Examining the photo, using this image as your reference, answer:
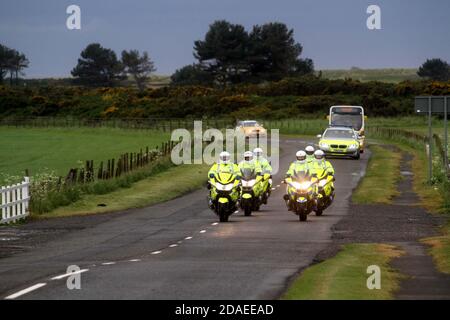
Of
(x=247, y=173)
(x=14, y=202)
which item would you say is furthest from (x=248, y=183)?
(x=14, y=202)

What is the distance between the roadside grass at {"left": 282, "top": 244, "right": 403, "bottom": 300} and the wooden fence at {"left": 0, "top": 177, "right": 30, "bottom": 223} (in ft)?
37.1

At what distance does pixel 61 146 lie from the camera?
268ft

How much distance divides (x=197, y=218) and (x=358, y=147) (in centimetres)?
2844

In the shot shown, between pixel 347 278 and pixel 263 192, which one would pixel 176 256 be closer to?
pixel 347 278

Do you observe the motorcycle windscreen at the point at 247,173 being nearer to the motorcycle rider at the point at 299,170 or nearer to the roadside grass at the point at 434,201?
the motorcycle rider at the point at 299,170

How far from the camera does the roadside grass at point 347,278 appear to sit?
1533 cm

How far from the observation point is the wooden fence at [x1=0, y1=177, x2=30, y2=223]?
30062 mm

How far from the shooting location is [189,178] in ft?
152

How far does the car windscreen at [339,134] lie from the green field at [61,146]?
12.9 metres

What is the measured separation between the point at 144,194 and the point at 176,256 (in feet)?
Answer: 61.4

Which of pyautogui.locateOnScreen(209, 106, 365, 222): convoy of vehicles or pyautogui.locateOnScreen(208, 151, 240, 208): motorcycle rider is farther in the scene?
pyautogui.locateOnScreen(208, 151, 240, 208): motorcycle rider

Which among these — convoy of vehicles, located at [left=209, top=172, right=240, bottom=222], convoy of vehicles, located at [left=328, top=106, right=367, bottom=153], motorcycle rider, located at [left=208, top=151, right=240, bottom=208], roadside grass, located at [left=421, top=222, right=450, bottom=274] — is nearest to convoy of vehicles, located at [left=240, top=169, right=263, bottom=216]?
motorcycle rider, located at [left=208, top=151, right=240, bottom=208]

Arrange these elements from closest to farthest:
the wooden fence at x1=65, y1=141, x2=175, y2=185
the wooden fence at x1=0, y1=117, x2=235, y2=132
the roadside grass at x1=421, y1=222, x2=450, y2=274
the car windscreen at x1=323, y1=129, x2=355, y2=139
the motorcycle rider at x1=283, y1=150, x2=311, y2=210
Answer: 1. the roadside grass at x1=421, y1=222, x2=450, y2=274
2. the motorcycle rider at x1=283, y1=150, x2=311, y2=210
3. the wooden fence at x1=65, y1=141, x2=175, y2=185
4. the car windscreen at x1=323, y1=129, x2=355, y2=139
5. the wooden fence at x1=0, y1=117, x2=235, y2=132

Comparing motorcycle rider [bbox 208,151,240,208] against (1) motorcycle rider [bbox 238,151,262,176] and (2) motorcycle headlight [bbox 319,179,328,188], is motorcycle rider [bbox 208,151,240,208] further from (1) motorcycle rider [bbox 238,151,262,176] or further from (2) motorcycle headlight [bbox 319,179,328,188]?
(2) motorcycle headlight [bbox 319,179,328,188]
